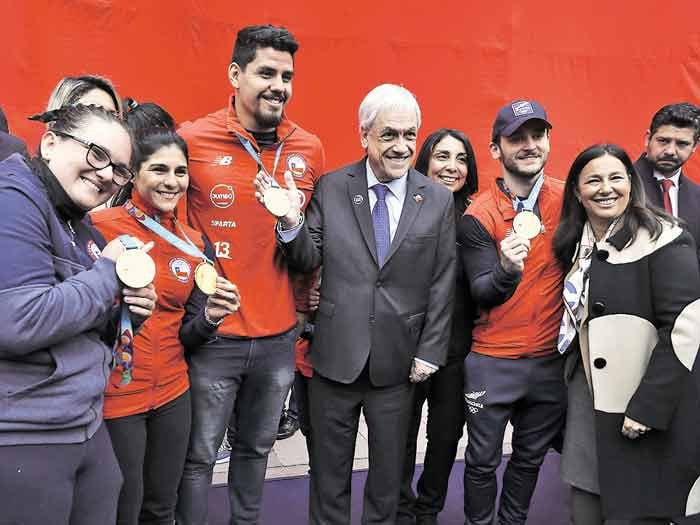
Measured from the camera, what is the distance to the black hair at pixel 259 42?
9.62ft

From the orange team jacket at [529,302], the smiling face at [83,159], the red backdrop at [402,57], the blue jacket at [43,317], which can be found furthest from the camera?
the red backdrop at [402,57]

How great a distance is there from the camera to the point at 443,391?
336 cm

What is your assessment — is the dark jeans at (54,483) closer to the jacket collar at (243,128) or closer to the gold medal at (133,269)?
the gold medal at (133,269)

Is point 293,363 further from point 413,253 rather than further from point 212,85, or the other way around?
point 212,85

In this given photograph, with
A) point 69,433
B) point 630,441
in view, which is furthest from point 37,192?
point 630,441

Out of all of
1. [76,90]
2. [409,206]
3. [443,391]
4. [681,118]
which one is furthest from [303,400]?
[681,118]

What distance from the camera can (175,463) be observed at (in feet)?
8.70

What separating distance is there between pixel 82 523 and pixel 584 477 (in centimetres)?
189

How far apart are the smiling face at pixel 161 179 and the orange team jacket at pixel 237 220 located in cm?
21

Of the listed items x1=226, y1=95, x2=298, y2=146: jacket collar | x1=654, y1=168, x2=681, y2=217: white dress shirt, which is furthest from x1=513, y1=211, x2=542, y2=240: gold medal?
x1=654, y1=168, x2=681, y2=217: white dress shirt

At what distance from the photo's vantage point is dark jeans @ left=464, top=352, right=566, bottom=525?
3061 mm

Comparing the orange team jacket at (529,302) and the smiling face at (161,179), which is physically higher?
the smiling face at (161,179)

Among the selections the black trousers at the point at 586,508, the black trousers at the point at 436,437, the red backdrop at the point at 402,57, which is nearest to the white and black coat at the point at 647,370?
the black trousers at the point at 586,508

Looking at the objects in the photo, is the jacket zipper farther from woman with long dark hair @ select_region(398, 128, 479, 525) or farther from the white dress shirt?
the white dress shirt
